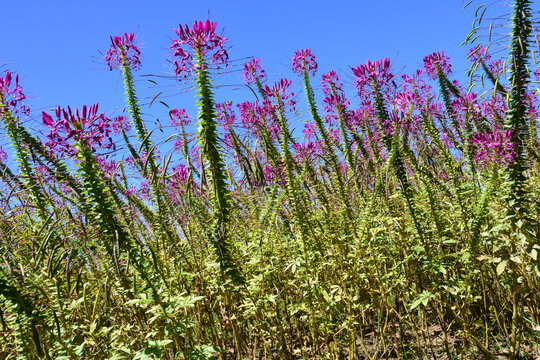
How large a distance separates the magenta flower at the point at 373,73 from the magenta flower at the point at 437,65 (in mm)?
5621

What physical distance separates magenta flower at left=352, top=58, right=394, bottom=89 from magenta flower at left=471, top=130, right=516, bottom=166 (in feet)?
5.87

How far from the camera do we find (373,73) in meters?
4.48

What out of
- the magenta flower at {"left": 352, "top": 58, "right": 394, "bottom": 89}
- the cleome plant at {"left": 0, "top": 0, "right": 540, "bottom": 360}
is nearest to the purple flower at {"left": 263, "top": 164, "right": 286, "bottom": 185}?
the cleome plant at {"left": 0, "top": 0, "right": 540, "bottom": 360}

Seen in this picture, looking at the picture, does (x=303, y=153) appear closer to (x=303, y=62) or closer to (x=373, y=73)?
(x=373, y=73)

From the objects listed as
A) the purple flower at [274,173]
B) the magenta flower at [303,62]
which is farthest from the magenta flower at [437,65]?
the purple flower at [274,173]

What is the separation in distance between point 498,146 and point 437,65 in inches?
298

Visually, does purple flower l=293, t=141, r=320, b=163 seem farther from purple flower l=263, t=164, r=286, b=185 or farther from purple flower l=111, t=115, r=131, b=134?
purple flower l=111, t=115, r=131, b=134

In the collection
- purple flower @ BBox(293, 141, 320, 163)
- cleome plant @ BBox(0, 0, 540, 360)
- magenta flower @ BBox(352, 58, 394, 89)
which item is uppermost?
magenta flower @ BBox(352, 58, 394, 89)

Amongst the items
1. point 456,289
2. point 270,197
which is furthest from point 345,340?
point 270,197

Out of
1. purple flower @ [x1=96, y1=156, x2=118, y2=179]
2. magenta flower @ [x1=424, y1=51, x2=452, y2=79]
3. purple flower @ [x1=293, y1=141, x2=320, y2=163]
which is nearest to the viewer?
purple flower @ [x1=96, y1=156, x2=118, y2=179]

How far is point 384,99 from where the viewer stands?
4.45 m

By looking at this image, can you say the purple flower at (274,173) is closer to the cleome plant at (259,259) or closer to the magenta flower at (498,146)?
the cleome plant at (259,259)

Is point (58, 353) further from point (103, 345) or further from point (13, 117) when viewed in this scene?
point (13, 117)

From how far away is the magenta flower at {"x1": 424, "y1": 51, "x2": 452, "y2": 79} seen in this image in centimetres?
941
